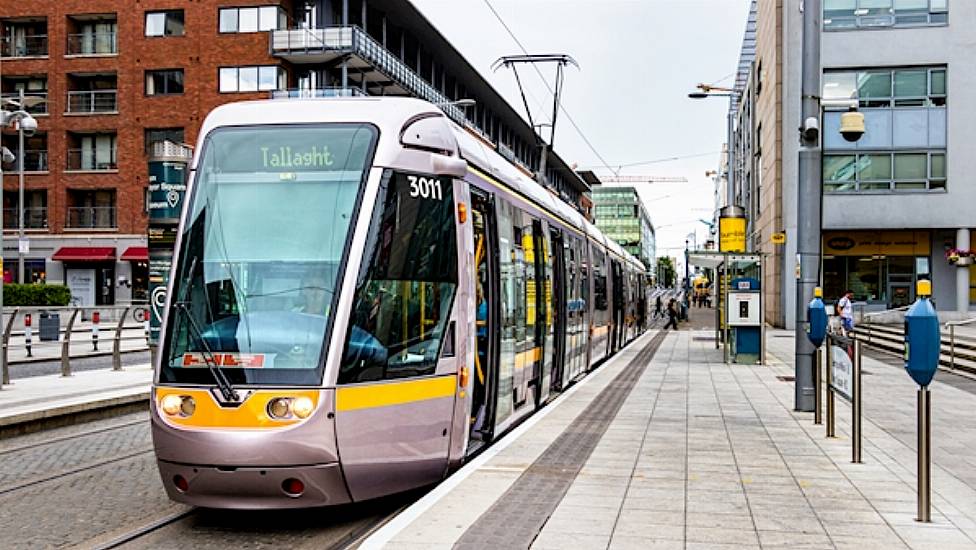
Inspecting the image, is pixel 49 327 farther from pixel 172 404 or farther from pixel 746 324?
pixel 172 404

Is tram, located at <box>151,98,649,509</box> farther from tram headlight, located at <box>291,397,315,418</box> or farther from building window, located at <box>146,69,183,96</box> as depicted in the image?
building window, located at <box>146,69,183,96</box>

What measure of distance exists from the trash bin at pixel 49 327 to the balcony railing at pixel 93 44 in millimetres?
27212

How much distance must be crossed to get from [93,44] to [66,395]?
3969cm

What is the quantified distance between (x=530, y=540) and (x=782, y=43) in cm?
4243

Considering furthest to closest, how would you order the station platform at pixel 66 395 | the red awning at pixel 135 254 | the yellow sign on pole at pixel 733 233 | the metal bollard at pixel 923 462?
the red awning at pixel 135 254
the yellow sign on pole at pixel 733 233
the station platform at pixel 66 395
the metal bollard at pixel 923 462

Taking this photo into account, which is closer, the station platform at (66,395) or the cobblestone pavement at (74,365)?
the station platform at (66,395)

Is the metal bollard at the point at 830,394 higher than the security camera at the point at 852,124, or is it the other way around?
the security camera at the point at 852,124

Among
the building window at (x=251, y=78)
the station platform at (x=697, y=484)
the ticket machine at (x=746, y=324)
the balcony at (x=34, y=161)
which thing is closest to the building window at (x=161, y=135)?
the building window at (x=251, y=78)

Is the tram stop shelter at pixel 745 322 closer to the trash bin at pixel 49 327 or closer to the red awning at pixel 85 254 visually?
the trash bin at pixel 49 327

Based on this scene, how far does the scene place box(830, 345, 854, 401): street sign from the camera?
896cm

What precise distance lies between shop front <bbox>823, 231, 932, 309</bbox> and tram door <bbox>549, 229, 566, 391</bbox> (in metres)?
32.2

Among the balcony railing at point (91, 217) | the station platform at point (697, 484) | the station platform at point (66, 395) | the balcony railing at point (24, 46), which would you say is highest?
the balcony railing at point (24, 46)

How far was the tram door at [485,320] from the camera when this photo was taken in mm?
9062

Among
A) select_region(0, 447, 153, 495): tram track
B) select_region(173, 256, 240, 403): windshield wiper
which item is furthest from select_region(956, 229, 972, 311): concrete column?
select_region(173, 256, 240, 403): windshield wiper
